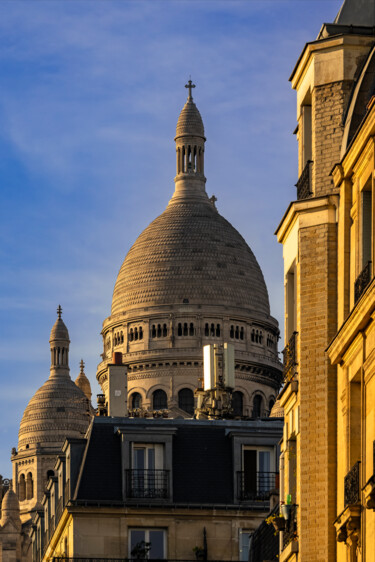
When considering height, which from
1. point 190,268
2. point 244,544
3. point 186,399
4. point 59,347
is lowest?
point 244,544

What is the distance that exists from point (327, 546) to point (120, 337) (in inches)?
5244

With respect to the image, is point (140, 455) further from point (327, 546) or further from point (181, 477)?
point (327, 546)

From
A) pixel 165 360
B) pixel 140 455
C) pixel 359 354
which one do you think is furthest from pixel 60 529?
pixel 165 360

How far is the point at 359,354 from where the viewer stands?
2061cm

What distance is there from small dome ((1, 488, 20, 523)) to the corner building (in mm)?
10834

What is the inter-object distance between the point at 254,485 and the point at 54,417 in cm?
11950

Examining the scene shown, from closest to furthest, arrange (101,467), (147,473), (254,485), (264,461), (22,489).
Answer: (147,473)
(254,485)
(101,467)
(264,461)
(22,489)

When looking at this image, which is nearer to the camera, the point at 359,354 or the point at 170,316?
the point at 359,354

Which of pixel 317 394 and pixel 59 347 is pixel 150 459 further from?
pixel 59 347

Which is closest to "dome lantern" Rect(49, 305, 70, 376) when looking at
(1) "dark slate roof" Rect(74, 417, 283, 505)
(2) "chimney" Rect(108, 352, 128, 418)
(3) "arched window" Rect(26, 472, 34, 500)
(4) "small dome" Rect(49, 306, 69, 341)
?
(4) "small dome" Rect(49, 306, 69, 341)

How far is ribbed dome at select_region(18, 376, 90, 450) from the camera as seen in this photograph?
157375mm

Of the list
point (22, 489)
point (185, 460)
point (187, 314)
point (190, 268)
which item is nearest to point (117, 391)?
point (185, 460)

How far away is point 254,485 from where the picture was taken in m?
39.1

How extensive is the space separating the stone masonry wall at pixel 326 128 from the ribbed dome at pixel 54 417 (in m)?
133
